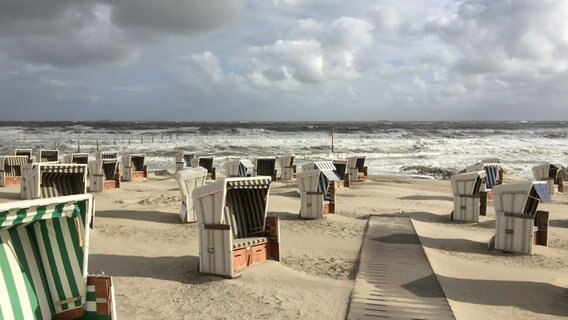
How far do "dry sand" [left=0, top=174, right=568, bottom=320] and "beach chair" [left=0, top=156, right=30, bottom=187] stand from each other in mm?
6506

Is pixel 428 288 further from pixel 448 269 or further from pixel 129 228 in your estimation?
pixel 129 228

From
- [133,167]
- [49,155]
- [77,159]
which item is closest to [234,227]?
[77,159]

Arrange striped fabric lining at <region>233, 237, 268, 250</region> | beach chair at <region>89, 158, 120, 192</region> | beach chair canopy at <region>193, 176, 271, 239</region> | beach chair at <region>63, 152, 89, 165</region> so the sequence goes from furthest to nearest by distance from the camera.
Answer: beach chair at <region>63, 152, 89, 165</region>, beach chair at <region>89, 158, 120, 192</region>, beach chair canopy at <region>193, 176, 271, 239</region>, striped fabric lining at <region>233, 237, 268, 250</region>

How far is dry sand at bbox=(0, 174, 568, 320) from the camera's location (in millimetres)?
6609

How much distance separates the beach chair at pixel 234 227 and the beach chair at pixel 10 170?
13.2 m

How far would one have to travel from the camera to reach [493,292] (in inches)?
291

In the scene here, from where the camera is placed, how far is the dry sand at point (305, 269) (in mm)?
6609

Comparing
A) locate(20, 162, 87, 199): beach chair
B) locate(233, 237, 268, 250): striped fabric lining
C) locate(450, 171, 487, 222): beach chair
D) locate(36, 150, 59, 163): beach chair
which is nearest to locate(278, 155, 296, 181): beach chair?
locate(36, 150, 59, 163): beach chair

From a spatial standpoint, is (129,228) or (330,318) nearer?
(330,318)

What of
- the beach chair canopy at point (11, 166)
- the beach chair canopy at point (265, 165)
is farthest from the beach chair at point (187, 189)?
the beach chair canopy at point (11, 166)

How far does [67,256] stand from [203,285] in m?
3.11

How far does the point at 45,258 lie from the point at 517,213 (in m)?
8.67

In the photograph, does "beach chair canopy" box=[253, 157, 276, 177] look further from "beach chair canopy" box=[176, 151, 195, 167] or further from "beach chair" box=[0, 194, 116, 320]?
"beach chair" box=[0, 194, 116, 320]

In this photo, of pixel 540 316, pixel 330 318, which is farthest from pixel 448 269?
pixel 330 318
